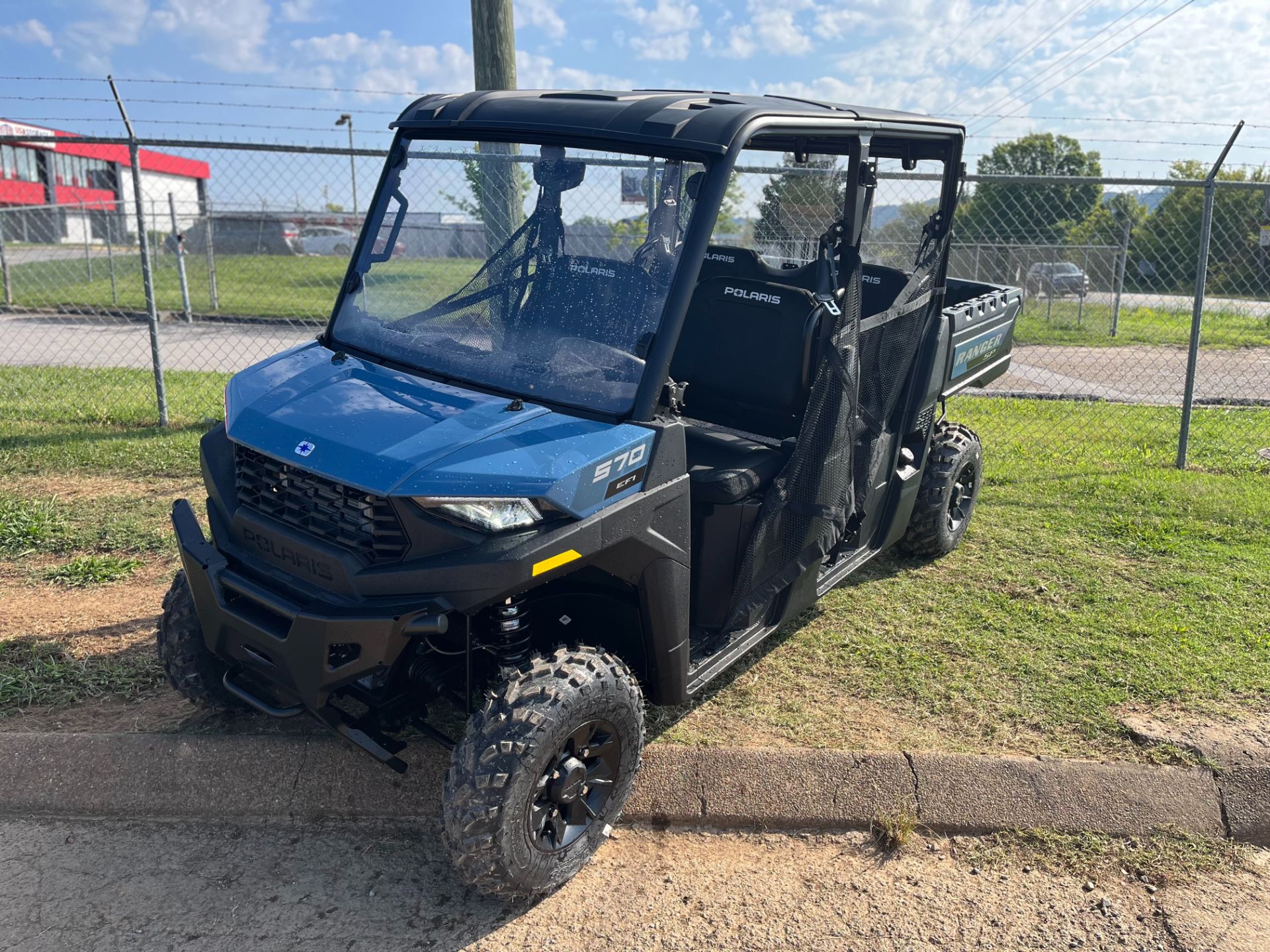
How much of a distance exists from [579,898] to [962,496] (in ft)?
11.6

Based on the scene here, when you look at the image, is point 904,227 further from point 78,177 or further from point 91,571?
point 78,177

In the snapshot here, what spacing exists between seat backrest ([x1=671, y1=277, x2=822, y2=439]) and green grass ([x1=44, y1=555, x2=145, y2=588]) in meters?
2.84

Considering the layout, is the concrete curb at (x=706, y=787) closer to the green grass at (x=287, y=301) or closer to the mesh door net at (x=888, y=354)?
the mesh door net at (x=888, y=354)

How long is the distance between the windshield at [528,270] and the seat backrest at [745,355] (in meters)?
0.96

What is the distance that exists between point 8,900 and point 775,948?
7.35 feet

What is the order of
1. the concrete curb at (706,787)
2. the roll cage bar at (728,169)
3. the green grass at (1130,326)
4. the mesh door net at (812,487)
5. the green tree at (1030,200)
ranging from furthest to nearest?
1. the green tree at (1030,200)
2. the green grass at (1130,326)
3. the mesh door net at (812,487)
4. the concrete curb at (706,787)
5. the roll cage bar at (728,169)

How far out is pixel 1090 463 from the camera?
7.53m

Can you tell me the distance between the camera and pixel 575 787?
307 centimetres

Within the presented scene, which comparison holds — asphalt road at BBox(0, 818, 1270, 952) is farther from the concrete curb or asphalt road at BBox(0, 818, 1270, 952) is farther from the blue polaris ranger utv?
the blue polaris ranger utv

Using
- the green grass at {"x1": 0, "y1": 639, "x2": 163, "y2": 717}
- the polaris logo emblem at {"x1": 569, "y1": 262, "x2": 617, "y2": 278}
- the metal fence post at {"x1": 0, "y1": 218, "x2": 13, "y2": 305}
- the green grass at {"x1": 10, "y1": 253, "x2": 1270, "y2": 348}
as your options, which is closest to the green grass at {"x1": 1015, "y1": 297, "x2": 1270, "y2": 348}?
the green grass at {"x1": 10, "y1": 253, "x2": 1270, "y2": 348}

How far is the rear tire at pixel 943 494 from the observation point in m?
5.36

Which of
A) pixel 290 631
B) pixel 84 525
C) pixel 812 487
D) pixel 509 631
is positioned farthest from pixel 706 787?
pixel 84 525

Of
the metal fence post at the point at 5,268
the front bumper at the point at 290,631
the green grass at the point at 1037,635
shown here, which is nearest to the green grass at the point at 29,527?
the front bumper at the point at 290,631

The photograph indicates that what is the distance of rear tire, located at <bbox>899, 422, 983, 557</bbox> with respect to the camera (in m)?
5.36
